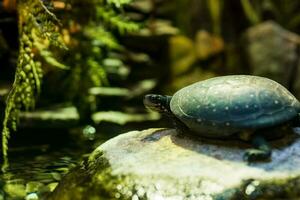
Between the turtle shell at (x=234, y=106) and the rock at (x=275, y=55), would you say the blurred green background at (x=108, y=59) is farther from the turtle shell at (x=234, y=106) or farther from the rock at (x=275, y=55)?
the turtle shell at (x=234, y=106)

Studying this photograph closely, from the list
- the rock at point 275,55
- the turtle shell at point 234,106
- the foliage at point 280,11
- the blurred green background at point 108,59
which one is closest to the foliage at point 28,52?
the blurred green background at point 108,59

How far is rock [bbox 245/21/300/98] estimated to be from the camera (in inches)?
297

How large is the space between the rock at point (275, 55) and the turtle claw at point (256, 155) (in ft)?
15.9

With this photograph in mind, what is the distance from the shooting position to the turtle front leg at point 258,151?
278cm

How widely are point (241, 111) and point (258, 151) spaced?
236 millimetres

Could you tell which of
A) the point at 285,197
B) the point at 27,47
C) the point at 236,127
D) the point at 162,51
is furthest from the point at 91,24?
the point at 285,197

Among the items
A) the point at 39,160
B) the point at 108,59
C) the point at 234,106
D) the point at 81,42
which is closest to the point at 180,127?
the point at 234,106

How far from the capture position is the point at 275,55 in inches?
301

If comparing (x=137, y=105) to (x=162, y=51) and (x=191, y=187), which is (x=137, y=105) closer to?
(x=162, y=51)

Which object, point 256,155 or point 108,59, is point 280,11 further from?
point 256,155

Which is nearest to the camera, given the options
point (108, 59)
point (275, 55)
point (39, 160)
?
point (39, 160)

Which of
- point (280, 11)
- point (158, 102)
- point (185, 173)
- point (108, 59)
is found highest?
point (158, 102)

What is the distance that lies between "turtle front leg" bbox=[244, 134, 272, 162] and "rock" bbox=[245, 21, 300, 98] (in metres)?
4.79

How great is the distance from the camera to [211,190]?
2.66 metres
